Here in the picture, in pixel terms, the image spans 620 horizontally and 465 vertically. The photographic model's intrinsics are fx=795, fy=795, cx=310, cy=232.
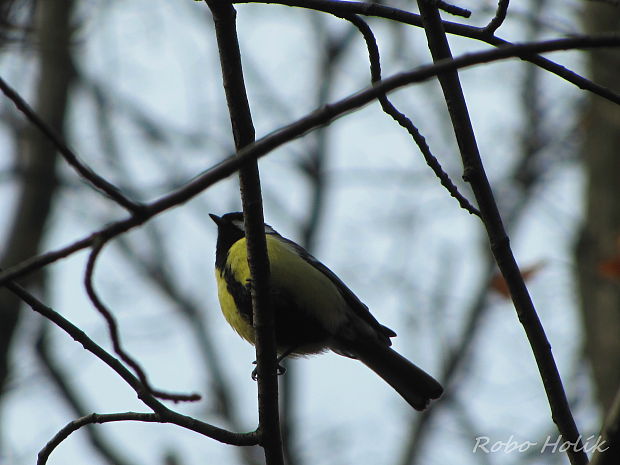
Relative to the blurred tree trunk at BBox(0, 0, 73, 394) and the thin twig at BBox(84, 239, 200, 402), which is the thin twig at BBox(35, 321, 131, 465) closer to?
the blurred tree trunk at BBox(0, 0, 73, 394)

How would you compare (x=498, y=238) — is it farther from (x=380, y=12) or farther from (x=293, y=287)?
(x=293, y=287)

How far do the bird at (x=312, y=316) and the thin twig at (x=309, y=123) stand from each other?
96.3 inches

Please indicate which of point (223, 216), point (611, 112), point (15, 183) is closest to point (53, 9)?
point (15, 183)

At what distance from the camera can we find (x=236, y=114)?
229 cm

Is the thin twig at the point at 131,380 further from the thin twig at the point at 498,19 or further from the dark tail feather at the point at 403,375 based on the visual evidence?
the dark tail feather at the point at 403,375

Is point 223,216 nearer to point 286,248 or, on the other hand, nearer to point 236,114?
point 286,248

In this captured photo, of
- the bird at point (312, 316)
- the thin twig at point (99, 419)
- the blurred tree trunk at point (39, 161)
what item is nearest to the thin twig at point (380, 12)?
the thin twig at point (99, 419)

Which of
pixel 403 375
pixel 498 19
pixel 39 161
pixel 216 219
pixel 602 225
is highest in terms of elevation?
pixel 39 161

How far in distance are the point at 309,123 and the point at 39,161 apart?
24.0ft

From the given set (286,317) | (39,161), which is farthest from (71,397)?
(286,317)

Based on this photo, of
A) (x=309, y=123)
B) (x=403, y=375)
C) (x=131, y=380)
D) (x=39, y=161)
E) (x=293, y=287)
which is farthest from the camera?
(x=39, y=161)

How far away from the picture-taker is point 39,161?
8.21 metres

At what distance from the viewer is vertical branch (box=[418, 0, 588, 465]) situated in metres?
2.21

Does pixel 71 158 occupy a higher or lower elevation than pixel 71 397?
lower
